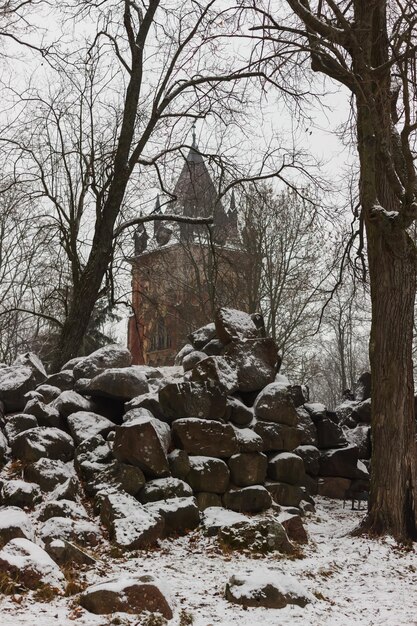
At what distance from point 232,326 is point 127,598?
540 centimetres

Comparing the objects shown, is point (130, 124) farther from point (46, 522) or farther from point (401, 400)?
point (46, 522)

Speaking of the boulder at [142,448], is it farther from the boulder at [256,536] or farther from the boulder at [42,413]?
the boulder at [42,413]

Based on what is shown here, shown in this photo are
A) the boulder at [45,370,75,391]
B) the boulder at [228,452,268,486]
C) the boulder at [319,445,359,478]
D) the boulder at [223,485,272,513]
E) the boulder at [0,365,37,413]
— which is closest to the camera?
the boulder at [223,485,272,513]

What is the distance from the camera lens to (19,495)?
22.2 feet

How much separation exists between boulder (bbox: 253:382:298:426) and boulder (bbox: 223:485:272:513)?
3.86 ft

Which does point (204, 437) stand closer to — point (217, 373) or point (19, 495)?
point (217, 373)

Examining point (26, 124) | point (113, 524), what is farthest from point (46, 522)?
point (26, 124)

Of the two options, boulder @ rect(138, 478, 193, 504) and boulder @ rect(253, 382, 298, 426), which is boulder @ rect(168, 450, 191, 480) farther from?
boulder @ rect(253, 382, 298, 426)

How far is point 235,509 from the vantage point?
7797 millimetres

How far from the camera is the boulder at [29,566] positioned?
197 inches

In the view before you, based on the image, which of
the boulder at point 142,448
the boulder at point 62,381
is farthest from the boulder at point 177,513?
the boulder at point 62,381

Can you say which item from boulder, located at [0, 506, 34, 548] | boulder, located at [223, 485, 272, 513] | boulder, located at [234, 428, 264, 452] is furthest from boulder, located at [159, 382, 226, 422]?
boulder, located at [0, 506, 34, 548]

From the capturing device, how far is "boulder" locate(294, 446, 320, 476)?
10.3 meters

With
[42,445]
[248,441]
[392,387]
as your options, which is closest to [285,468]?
[248,441]
